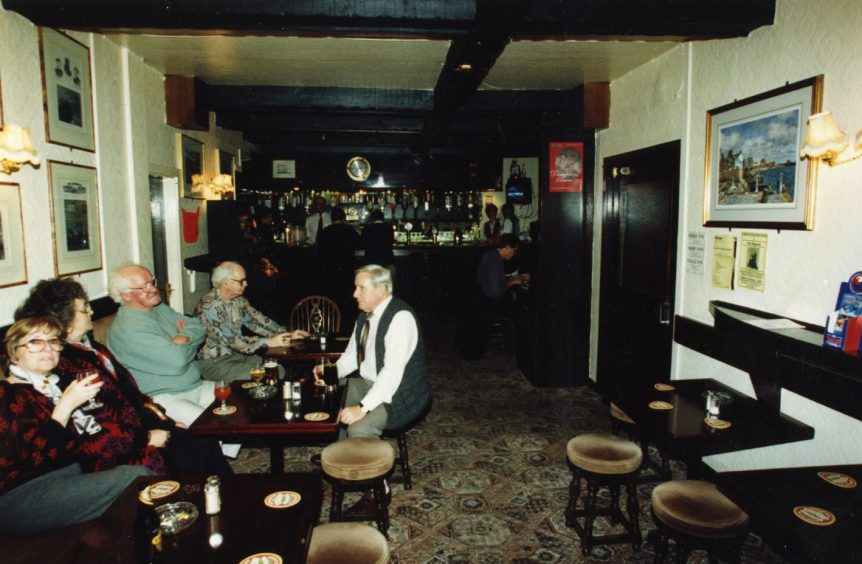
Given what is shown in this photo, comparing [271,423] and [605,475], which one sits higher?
[271,423]

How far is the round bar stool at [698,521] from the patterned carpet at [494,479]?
0.64 meters

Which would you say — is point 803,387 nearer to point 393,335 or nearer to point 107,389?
point 393,335

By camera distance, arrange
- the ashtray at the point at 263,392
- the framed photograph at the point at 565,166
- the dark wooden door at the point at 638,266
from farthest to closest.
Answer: the framed photograph at the point at 565,166 < the dark wooden door at the point at 638,266 < the ashtray at the point at 263,392

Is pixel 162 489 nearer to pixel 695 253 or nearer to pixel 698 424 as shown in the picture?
pixel 698 424

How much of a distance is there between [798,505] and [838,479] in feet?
1.23

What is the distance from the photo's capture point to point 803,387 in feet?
8.84

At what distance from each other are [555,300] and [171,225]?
4.23 meters

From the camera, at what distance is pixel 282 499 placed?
2033 mm

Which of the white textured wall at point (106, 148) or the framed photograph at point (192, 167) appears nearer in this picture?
the white textured wall at point (106, 148)

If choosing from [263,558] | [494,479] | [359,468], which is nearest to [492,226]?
[494,479]

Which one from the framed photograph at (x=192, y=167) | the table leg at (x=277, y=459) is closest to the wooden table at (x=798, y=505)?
the table leg at (x=277, y=459)

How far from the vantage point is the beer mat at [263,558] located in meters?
1.70

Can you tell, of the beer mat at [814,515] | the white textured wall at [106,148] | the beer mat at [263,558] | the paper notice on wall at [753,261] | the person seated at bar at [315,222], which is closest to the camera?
the beer mat at [263,558]

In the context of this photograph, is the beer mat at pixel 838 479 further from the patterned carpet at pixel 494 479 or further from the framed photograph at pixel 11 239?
the framed photograph at pixel 11 239
